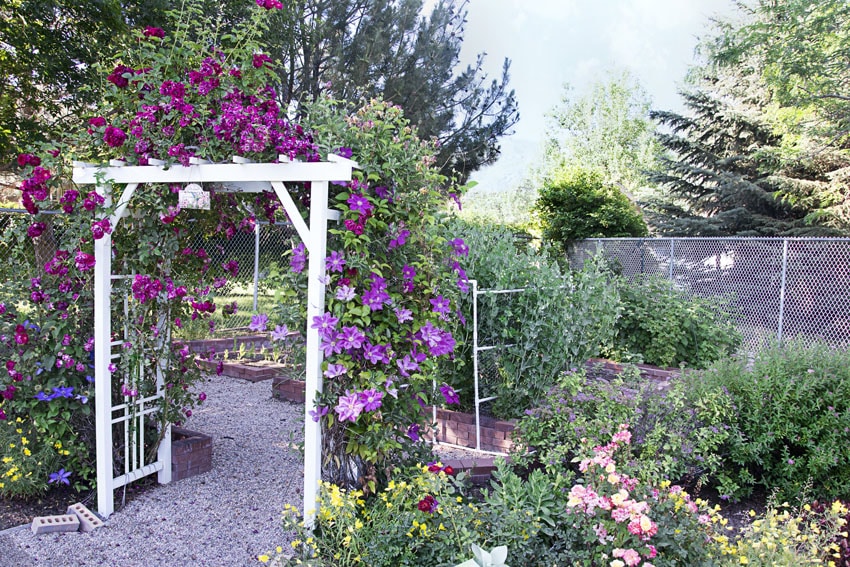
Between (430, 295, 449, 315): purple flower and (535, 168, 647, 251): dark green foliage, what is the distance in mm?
8250

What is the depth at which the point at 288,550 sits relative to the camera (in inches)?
107

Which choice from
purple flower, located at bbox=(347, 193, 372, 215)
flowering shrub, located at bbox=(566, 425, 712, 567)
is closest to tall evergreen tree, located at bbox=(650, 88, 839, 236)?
flowering shrub, located at bbox=(566, 425, 712, 567)

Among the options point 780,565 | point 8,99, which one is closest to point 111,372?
point 780,565

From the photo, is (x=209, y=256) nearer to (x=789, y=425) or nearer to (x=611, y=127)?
(x=789, y=425)

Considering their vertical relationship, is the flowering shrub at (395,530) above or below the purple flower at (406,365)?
below

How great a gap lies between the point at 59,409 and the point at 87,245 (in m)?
0.93

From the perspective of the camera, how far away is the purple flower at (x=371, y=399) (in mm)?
2363

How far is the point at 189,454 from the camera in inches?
141

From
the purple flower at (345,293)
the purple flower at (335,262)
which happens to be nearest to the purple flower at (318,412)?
the purple flower at (345,293)

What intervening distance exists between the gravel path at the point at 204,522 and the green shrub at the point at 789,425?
8.29 feet

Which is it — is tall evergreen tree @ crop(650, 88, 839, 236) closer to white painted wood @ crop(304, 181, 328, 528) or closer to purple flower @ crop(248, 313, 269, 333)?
white painted wood @ crop(304, 181, 328, 528)

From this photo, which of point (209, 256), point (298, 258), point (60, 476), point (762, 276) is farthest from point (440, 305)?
point (762, 276)

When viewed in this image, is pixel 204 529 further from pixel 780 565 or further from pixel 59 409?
pixel 780 565

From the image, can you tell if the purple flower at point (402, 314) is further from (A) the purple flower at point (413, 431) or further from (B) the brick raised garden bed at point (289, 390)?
(B) the brick raised garden bed at point (289, 390)
